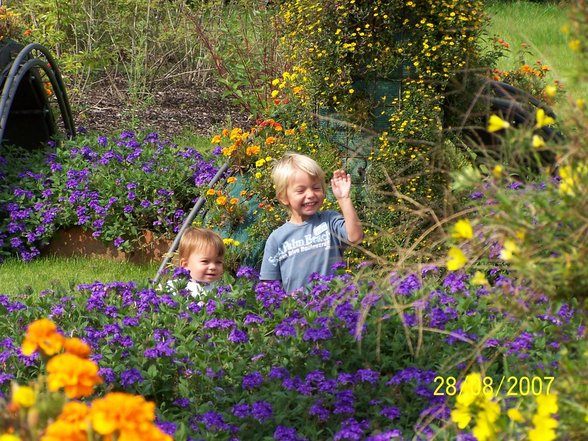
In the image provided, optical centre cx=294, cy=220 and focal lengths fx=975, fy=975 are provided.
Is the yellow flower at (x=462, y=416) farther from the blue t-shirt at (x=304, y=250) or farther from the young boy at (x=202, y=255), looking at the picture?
the young boy at (x=202, y=255)

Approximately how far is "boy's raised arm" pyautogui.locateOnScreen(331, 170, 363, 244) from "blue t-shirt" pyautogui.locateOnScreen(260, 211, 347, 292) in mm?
142

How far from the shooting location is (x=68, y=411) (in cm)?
185

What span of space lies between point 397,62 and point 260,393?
2.65 meters

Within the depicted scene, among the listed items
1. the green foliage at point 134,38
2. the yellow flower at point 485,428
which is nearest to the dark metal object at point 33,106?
the green foliage at point 134,38

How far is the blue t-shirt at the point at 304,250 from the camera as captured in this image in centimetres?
474

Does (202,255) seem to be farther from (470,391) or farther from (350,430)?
(470,391)

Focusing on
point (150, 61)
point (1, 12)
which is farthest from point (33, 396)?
point (150, 61)

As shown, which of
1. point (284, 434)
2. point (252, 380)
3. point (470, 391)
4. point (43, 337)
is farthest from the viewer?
point (252, 380)

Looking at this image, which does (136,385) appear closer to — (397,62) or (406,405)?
(406,405)

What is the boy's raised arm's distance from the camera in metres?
4.50

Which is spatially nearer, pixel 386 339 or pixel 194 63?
pixel 386 339

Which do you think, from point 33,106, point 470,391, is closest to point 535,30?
point 33,106

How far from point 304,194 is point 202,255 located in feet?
1.90

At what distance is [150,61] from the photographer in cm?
1184
